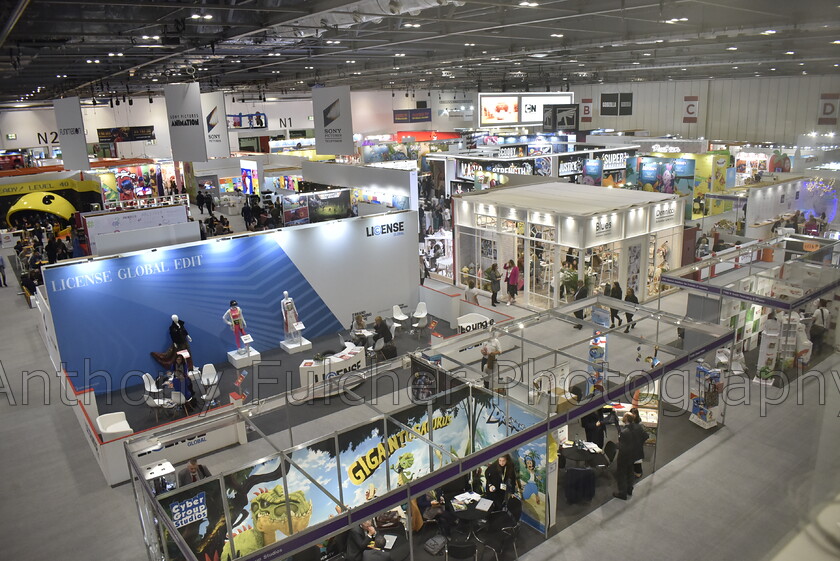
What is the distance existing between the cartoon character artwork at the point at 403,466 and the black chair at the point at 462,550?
2.80 ft

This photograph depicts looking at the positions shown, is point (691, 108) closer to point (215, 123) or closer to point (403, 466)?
point (215, 123)

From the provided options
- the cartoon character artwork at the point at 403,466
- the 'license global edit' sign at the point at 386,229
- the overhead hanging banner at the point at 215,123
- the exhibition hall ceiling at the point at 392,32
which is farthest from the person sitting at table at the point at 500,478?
the overhead hanging banner at the point at 215,123

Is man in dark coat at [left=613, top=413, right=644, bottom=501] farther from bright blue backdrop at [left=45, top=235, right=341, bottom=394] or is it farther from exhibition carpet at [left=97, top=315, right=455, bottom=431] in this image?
bright blue backdrop at [left=45, top=235, right=341, bottom=394]

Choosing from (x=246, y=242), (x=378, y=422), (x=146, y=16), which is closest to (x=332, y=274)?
(x=246, y=242)

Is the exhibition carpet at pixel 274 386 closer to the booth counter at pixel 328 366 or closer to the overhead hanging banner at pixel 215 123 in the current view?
the booth counter at pixel 328 366

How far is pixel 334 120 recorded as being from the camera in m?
14.3

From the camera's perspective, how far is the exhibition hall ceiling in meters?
9.02

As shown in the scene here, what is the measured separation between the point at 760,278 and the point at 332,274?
859 cm

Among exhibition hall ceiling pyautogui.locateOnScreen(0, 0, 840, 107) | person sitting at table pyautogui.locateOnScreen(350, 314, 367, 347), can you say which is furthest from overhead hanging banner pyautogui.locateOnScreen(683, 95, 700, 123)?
person sitting at table pyautogui.locateOnScreen(350, 314, 367, 347)

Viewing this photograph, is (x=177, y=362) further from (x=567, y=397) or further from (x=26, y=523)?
(x=567, y=397)

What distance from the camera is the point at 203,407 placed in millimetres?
10102

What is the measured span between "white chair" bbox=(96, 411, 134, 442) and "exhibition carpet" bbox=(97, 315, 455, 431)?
804 millimetres

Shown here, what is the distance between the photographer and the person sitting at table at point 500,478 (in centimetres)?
675

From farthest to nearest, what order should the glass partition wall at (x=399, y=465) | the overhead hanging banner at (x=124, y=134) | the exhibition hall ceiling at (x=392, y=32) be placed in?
the overhead hanging banner at (x=124, y=134), the exhibition hall ceiling at (x=392, y=32), the glass partition wall at (x=399, y=465)
